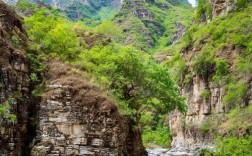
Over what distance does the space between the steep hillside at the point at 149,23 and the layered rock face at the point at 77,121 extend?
356ft

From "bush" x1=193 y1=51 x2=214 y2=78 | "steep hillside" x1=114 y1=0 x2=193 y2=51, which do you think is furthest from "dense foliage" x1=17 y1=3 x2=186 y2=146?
"steep hillside" x1=114 y1=0 x2=193 y2=51

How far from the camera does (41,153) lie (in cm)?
2028

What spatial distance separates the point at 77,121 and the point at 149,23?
134m

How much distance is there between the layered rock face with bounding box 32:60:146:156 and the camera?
2061cm

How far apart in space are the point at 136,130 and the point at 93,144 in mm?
7127

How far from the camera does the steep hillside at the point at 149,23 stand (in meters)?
137

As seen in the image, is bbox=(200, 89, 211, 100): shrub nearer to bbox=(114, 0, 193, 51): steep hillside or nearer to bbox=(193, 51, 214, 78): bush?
bbox=(193, 51, 214, 78): bush

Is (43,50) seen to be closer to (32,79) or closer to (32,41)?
(32,41)

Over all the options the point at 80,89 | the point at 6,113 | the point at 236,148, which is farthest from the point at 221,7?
the point at 6,113

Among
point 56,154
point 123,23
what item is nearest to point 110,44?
point 56,154

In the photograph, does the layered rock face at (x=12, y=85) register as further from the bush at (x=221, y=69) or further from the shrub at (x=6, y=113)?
the bush at (x=221, y=69)

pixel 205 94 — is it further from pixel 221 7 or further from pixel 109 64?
pixel 109 64

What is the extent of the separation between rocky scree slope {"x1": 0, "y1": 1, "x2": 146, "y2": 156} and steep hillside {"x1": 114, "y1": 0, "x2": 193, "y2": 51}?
108208mm

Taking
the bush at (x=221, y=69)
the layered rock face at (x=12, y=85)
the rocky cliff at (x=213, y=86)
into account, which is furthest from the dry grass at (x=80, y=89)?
the bush at (x=221, y=69)
